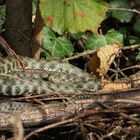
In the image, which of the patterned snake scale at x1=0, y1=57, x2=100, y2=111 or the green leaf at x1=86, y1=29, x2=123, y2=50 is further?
the green leaf at x1=86, y1=29, x2=123, y2=50

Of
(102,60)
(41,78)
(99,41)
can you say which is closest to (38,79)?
(41,78)

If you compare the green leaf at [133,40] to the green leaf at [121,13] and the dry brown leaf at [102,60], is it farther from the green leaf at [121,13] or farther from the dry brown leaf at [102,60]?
the dry brown leaf at [102,60]

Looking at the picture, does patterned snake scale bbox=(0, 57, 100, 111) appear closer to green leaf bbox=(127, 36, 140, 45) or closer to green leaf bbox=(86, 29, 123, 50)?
green leaf bbox=(86, 29, 123, 50)

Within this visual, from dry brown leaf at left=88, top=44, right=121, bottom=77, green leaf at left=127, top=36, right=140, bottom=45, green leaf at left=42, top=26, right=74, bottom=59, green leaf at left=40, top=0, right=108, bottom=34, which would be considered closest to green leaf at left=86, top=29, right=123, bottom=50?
green leaf at left=42, top=26, right=74, bottom=59

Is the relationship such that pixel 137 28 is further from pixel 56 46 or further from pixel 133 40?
pixel 56 46

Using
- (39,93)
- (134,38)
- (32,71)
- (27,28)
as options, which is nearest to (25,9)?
(27,28)

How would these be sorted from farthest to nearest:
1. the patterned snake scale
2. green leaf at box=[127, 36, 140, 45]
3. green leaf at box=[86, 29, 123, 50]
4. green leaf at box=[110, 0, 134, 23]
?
green leaf at box=[127, 36, 140, 45]
green leaf at box=[110, 0, 134, 23]
green leaf at box=[86, 29, 123, 50]
the patterned snake scale
